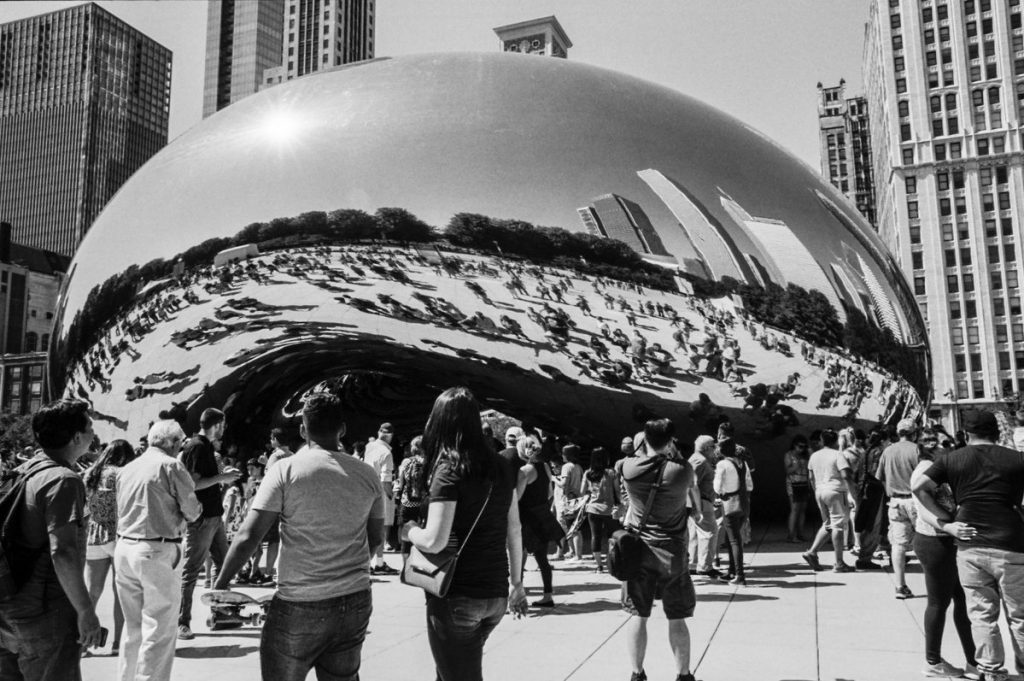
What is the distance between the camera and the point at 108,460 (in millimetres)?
5242

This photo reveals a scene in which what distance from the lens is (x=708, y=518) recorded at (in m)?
7.18

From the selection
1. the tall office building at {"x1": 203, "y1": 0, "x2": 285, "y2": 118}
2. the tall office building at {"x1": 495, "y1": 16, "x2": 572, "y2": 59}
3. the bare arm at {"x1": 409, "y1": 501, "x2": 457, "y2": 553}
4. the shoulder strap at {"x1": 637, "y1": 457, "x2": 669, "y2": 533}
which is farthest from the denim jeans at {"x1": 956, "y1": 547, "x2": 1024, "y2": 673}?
the tall office building at {"x1": 203, "y1": 0, "x2": 285, "y2": 118}

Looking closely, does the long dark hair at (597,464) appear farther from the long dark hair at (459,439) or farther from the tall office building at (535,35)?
the tall office building at (535,35)

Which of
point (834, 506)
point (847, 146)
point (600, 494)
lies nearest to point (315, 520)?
point (600, 494)

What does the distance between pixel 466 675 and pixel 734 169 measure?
629 centimetres

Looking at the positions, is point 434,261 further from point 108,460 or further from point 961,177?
point 961,177

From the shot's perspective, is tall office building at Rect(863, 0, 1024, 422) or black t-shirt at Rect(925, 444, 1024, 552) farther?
tall office building at Rect(863, 0, 1024, 422)

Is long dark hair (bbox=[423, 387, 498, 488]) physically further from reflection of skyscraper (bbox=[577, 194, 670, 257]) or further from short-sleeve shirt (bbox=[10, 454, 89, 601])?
reflection of skyscraper (bbox=[577, 194, 670, 257])

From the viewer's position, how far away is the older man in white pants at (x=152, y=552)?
377 cm

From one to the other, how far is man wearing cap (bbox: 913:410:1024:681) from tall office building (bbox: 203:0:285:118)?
5862 inches

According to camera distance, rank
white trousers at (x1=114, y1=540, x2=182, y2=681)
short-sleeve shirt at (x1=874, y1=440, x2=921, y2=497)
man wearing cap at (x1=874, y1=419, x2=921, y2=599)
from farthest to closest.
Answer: short-sleeve shirt at (x1=874, y1=440, x2=921, y2=497) < man wearing cap at (x1=874, y1=419, x2=921, y2=599) < white trousers at (x1=114, y1=540, x2=182, y2=681)

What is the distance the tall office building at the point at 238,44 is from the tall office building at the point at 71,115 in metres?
16.2

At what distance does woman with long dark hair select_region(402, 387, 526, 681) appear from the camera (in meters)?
A: 2.86

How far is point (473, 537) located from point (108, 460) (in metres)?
3.35
